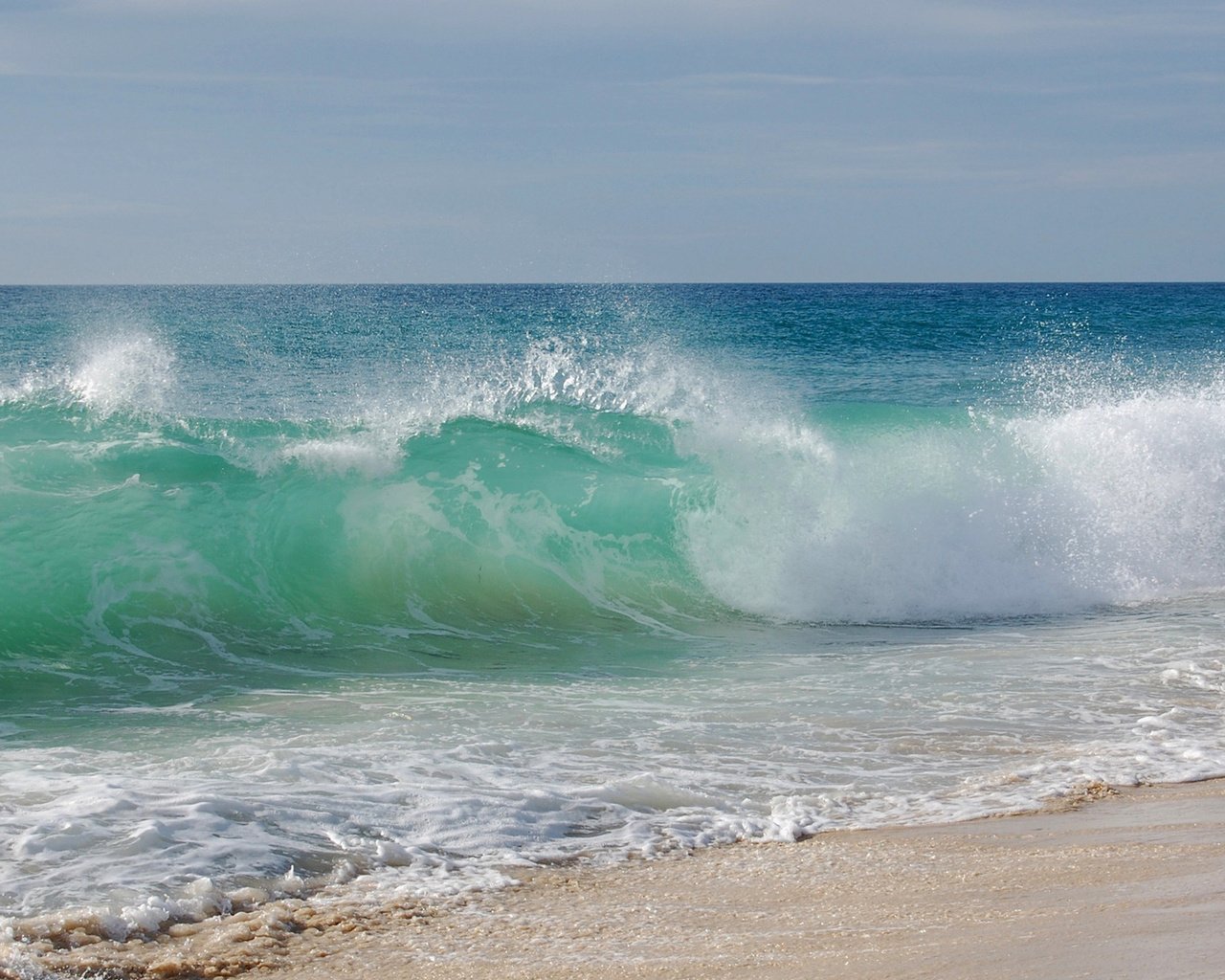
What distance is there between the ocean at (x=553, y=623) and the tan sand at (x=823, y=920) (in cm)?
24

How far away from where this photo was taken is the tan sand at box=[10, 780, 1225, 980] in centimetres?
304

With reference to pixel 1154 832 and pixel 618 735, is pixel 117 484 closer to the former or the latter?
pixel 618 735

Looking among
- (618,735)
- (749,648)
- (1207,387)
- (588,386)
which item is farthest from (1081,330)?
(618,735)

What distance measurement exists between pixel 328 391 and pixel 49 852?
48.9ft

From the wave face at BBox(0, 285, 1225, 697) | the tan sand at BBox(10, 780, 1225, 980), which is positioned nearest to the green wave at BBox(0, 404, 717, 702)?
the wave face at BBox(0, 285, 1225, 697)

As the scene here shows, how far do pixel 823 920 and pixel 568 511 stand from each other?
284 inches

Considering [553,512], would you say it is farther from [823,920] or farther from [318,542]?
[823,920]

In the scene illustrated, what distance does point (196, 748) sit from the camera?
16.6 ft

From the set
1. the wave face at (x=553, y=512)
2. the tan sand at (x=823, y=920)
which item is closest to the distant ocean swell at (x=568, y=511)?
the wave face at (x=553, y=512)

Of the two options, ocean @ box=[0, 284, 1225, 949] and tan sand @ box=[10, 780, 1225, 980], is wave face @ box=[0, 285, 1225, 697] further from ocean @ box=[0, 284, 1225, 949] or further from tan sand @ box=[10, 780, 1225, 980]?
tan sand @ box=[10, 780, 1225, 980]

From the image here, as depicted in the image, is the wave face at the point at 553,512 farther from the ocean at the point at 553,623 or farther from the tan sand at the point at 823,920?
the tan sand at the point at 823,920

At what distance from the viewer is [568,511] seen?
1042 cm

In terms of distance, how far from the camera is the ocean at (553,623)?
4172mm

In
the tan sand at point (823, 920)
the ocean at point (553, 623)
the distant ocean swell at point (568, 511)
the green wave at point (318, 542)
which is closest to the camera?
the tan sand at point (823, 920)
